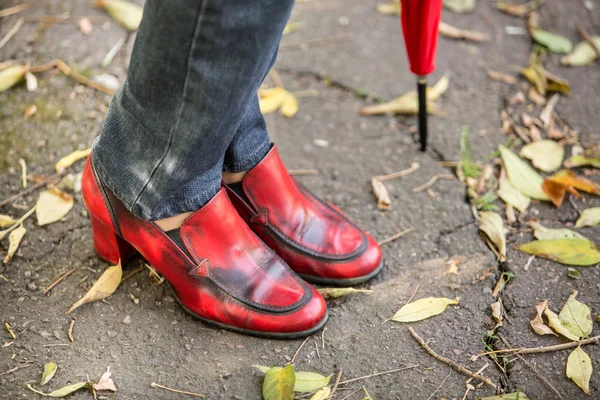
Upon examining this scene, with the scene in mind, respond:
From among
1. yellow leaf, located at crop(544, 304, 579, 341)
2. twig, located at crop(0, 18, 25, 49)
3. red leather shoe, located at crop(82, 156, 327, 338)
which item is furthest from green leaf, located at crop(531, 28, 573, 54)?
twig, located at crop(0, 18, 25, 49)

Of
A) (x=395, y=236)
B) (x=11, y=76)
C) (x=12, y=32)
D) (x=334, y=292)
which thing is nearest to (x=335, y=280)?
(x=334, y=292)

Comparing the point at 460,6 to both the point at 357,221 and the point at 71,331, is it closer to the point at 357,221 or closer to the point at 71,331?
the point at 357,221

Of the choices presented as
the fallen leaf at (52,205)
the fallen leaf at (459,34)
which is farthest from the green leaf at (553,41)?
the fallen leaf at (52,205)

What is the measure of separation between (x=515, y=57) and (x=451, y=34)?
228 millimetres

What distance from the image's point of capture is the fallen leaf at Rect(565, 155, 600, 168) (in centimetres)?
163

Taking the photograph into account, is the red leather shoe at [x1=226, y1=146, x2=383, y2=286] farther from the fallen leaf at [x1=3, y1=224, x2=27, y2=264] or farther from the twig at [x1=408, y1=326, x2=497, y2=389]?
the fallen leaf at [x1=3, y1=224, x2=27, y2=264]

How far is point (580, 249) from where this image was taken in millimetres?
1366

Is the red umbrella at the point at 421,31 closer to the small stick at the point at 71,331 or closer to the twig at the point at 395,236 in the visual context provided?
the twig at the point at 395,236

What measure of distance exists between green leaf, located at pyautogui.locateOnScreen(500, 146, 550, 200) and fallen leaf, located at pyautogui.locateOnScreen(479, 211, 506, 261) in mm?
144

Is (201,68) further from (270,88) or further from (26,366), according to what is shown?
(270,88)

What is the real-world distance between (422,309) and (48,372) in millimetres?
725

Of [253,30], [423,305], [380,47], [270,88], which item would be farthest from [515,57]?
[253,30]

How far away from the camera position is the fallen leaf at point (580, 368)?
1.11 meters

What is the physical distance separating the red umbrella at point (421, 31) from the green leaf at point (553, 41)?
2.65 ft
